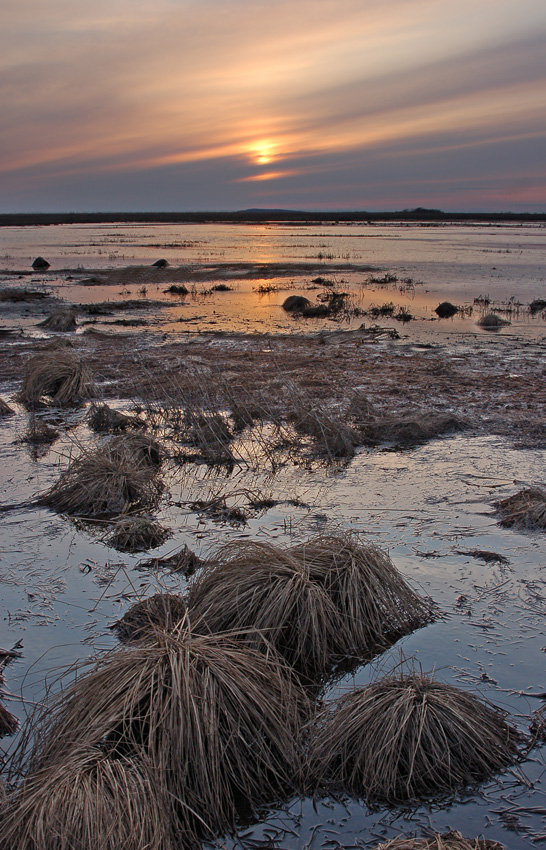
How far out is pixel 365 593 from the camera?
5.47m

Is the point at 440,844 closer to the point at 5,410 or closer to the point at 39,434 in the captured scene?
the point at 39,434

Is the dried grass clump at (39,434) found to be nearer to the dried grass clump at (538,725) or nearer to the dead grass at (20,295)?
the dried grass clump at (538,725)

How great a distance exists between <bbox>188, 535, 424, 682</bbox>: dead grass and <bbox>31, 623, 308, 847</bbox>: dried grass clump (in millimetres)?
662

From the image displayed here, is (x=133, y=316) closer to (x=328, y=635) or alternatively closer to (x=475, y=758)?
(x=328, y=635)

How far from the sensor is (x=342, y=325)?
21.9 metres

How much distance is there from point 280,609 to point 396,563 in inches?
71.8

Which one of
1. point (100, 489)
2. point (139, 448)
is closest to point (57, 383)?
point (139, 448)

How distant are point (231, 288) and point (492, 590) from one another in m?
28.2

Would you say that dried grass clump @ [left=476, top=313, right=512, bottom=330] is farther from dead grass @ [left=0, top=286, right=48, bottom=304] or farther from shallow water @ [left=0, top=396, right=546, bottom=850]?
dead grass @ [left=0, top=286, right=48, bottom=304]

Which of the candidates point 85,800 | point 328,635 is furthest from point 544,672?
point 85,800

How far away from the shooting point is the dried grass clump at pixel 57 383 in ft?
42.2

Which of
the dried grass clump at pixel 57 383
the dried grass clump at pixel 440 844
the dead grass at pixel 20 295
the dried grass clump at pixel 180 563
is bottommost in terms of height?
the dried grass clump at pixel 180 563

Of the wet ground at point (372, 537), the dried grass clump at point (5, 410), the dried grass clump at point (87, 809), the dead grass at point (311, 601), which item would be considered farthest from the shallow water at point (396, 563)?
the dried grass clump at point (5, 410)

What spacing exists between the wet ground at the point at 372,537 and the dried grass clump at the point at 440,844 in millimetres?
243
